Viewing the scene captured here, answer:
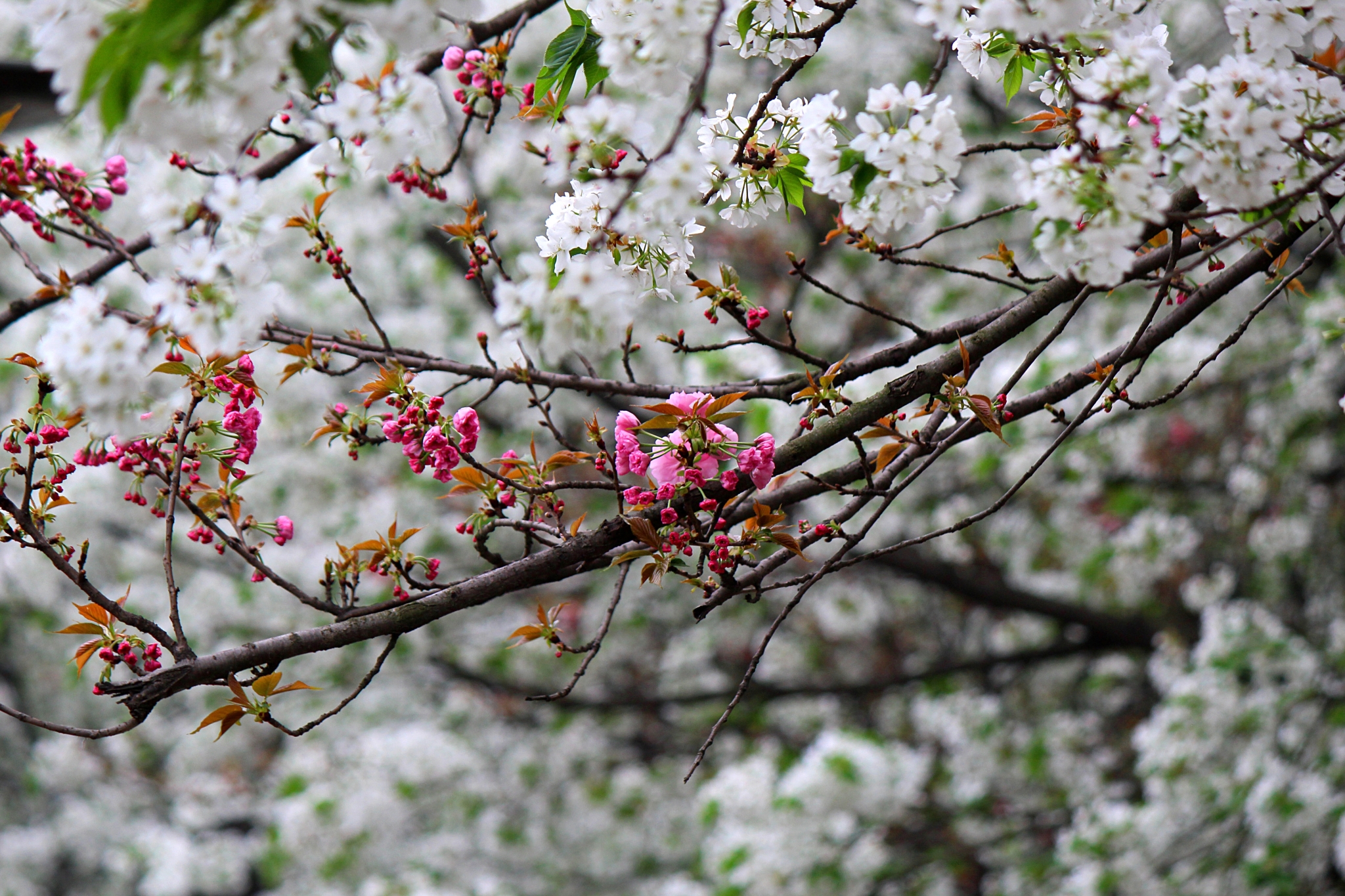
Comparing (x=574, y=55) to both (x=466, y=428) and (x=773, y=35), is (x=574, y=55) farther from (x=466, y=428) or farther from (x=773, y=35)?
(x=466, y=428)

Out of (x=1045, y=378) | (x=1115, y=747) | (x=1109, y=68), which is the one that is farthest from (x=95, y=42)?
(x=1115, y=747)

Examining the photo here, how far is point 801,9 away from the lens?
68.5 inches

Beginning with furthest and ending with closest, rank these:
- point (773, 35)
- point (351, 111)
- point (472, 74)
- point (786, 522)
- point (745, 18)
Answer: point (786, 522) → point (472, 74) → point (773, 35) → point (745, 18) → point (351, 111)

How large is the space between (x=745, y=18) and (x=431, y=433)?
771 mm

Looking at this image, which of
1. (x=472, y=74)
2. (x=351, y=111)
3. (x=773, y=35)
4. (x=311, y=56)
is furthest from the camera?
(x=472, y=74)

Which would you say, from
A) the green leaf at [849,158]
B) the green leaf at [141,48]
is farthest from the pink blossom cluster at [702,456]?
the green leaf at [141,48]

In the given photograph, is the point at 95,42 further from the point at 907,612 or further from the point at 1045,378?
the point at 907,612

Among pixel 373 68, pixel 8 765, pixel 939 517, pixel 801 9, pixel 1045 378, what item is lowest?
pixel 373 68

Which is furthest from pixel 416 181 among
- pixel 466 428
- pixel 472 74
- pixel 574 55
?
pixel 466 428

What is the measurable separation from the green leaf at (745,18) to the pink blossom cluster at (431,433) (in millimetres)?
694

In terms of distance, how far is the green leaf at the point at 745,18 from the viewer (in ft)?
5.08

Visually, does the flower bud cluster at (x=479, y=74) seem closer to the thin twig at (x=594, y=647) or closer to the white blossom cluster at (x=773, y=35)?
the white blossom cluster at (x=773, y=35)

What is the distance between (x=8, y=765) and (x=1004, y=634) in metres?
8.75

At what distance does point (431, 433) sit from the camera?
1513 mm
